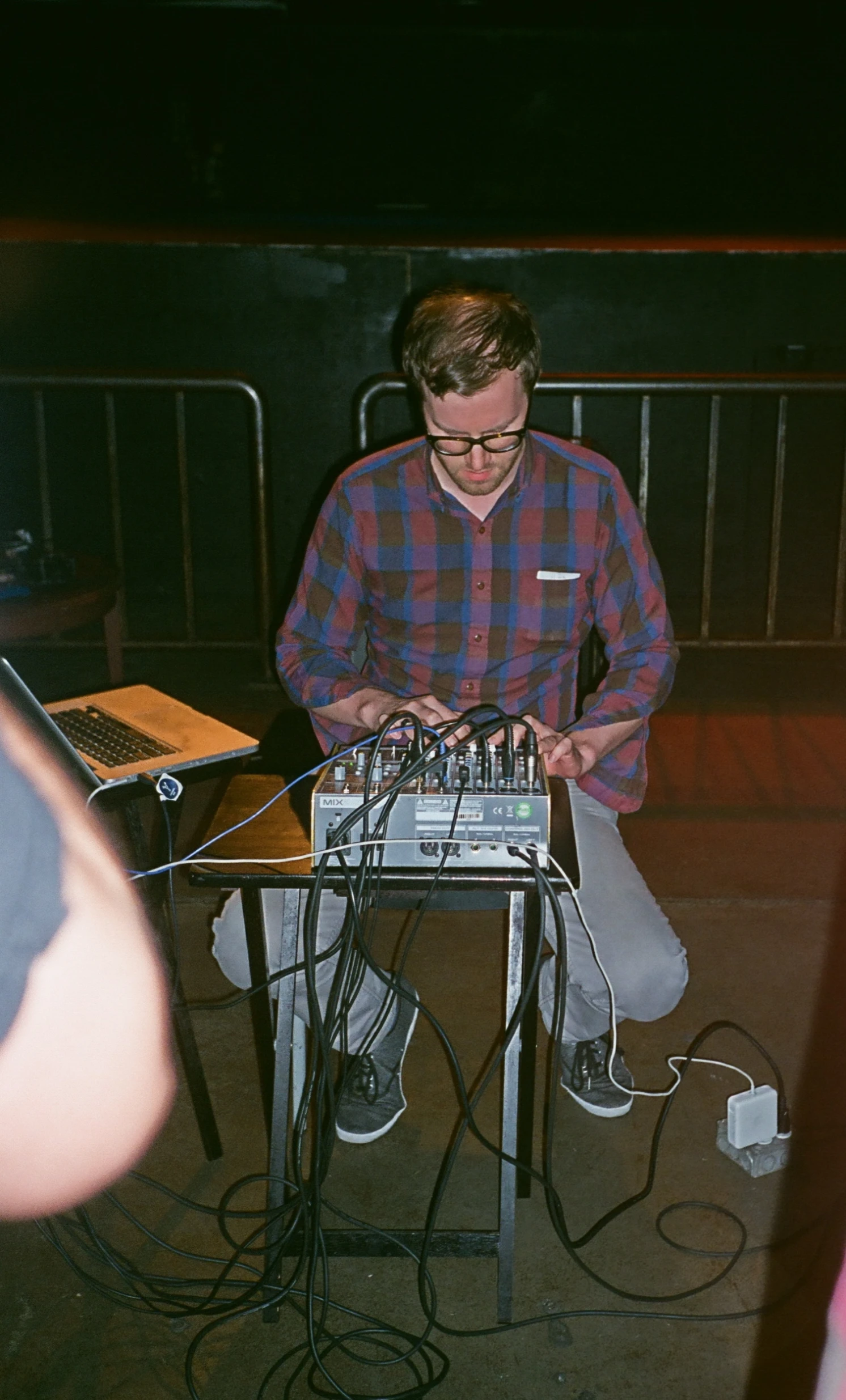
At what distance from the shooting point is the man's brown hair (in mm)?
2010

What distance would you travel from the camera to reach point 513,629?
226 centimetres

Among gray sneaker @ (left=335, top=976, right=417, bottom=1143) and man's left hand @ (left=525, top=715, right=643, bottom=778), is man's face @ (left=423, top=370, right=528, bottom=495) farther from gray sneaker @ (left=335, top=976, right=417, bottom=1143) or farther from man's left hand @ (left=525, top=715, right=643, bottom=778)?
gray sneaker @ (left=335, top=976, right=417, bottom=1143)

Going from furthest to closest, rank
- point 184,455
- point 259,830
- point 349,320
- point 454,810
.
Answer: point 349,320
point 184,455
point 259,830
point 454,810

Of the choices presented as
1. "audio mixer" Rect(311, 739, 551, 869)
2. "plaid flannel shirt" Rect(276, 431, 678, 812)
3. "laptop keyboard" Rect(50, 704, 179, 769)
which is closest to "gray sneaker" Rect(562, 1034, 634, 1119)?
"plaid flannel shirt" Rect(276, 431, 678, 812)

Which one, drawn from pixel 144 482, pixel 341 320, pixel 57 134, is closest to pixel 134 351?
pixel 144 482

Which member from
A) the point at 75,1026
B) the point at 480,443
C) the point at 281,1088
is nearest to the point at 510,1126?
the point at 281,1088

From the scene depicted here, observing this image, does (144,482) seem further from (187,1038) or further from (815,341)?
(187,1038)

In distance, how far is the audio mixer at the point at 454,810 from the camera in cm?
155

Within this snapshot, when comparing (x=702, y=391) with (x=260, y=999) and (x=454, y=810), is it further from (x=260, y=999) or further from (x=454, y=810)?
(x=454, y=810)

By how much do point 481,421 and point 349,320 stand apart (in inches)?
146

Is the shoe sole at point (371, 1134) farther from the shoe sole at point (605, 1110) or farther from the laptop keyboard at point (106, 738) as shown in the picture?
the laptop keyboard at point (106, 738)

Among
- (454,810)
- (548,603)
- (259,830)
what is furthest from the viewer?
(548,603)

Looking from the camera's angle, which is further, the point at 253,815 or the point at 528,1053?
the point at 528,1053

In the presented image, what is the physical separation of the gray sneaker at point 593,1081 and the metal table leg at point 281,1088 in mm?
719
